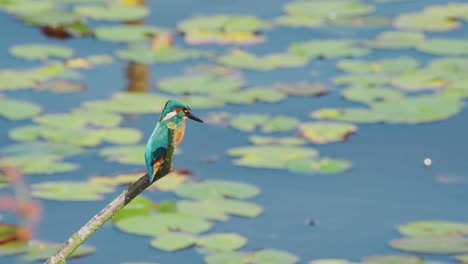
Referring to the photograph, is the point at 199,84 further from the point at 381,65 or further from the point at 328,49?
the point at 381,65

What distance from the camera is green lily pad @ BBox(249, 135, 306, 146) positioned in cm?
603

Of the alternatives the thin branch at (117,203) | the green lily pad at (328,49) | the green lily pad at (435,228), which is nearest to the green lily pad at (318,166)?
the green lily pad at (435,228)

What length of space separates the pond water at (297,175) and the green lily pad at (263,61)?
0.04 metres

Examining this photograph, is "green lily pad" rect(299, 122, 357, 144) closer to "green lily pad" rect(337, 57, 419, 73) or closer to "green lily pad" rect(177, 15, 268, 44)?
"green lily pad" rect(337, 57, 419, 73)

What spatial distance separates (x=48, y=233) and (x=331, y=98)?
6.52ft

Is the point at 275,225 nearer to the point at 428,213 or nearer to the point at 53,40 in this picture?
the point at 428,213

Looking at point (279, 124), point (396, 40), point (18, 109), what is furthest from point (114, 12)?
point (279, 124)

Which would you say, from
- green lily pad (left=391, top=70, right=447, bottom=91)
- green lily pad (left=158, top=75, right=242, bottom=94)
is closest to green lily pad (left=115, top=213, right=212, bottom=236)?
green lily pad (left=158, top=75, right=242, bottom=94)

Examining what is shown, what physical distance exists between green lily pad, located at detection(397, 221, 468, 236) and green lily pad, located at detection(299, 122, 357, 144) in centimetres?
99

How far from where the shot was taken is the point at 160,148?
122 inches

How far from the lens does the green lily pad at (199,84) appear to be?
6.63 meters

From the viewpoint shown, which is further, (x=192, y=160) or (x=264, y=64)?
(x=264, y=64)

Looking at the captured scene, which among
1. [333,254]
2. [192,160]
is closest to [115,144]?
[192,160]

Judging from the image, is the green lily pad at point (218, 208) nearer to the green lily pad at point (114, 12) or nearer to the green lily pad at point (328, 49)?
the green lily pad at point (328, 49)
